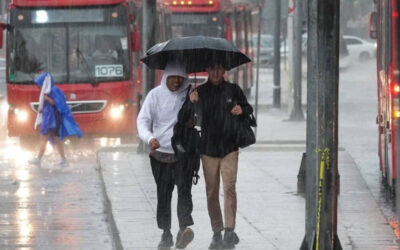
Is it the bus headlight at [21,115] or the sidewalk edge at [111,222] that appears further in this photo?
the bus headlight at [21,115]

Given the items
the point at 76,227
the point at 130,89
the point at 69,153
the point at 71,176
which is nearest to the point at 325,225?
the point at 76,227

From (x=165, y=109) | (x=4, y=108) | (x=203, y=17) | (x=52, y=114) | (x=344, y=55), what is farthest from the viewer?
(x=344, y=55)

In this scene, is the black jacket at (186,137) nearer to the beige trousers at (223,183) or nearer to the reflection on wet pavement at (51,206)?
the beige trousers at (223,183)

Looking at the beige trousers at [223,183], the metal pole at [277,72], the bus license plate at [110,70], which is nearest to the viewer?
the beige trousers at [223,183]

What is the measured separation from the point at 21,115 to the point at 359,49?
45918 mm

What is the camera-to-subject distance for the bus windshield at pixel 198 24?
31516 millimetres

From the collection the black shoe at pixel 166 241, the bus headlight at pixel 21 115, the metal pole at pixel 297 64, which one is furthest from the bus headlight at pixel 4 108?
the black shoe at pixel 166 241

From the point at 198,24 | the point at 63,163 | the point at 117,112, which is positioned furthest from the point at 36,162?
the point at 198,24

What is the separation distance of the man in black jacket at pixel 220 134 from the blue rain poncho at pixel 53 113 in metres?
9.53

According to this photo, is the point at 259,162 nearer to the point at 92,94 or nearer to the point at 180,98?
the point at 92,94

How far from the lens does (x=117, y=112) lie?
77.4ft

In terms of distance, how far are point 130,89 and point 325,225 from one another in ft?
48.4

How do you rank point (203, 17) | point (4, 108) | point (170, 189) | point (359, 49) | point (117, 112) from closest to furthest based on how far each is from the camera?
point (170, 189) < point (117, 112) < point (203, 17) < point (4, 108) < point (359, 49)

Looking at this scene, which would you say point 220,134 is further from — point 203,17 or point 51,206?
point 203,17
